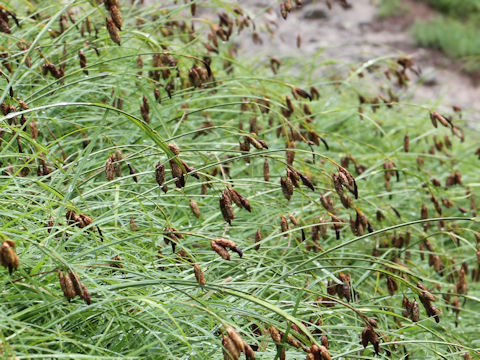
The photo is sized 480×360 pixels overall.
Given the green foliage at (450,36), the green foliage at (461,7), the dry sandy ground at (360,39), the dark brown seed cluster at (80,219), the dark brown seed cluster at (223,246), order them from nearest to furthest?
the dark brown seed cluster at (223,246)
the dark brown seed cluster at (80,219)
the dry sandy ground at (360,39)
the green foliage at (450,36)
the green foliage at (461,7)

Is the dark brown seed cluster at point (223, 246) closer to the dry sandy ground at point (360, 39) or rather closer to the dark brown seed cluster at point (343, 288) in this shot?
the dark brown seed cluster at point (343, 288)

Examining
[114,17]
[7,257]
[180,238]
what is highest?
[114,17]

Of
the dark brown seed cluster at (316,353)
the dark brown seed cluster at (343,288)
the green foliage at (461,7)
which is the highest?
the dark brown seed cluster at (316,353)

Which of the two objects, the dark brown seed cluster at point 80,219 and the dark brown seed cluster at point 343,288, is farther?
the dark brown seed cluster at point 343,288

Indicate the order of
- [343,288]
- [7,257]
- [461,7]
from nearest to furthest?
[7,257], [343,288], [461,7]

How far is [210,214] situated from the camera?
257 centimetres

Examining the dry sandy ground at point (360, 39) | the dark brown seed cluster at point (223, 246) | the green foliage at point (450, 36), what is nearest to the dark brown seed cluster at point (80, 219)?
the dark brown seed cluster at point (223, 246)

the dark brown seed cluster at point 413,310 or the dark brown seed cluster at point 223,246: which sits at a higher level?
the dark brown seed cluster at point 223,246

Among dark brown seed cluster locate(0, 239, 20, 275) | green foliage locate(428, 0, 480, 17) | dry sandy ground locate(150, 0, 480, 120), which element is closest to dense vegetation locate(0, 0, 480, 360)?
dark brown seed cluster locate(0, 239, 20, 275)

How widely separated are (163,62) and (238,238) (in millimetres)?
767

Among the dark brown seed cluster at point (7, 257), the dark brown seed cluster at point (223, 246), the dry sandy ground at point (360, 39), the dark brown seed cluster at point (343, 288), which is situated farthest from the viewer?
the dry sandy ground at point (360, 39)

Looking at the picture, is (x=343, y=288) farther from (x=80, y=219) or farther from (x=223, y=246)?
(x=80, y=219)

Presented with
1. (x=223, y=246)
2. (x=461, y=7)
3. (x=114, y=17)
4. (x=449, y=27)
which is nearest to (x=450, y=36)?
(x=449, y=27)

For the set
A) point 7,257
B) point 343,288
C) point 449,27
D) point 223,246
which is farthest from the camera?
point 449,27
